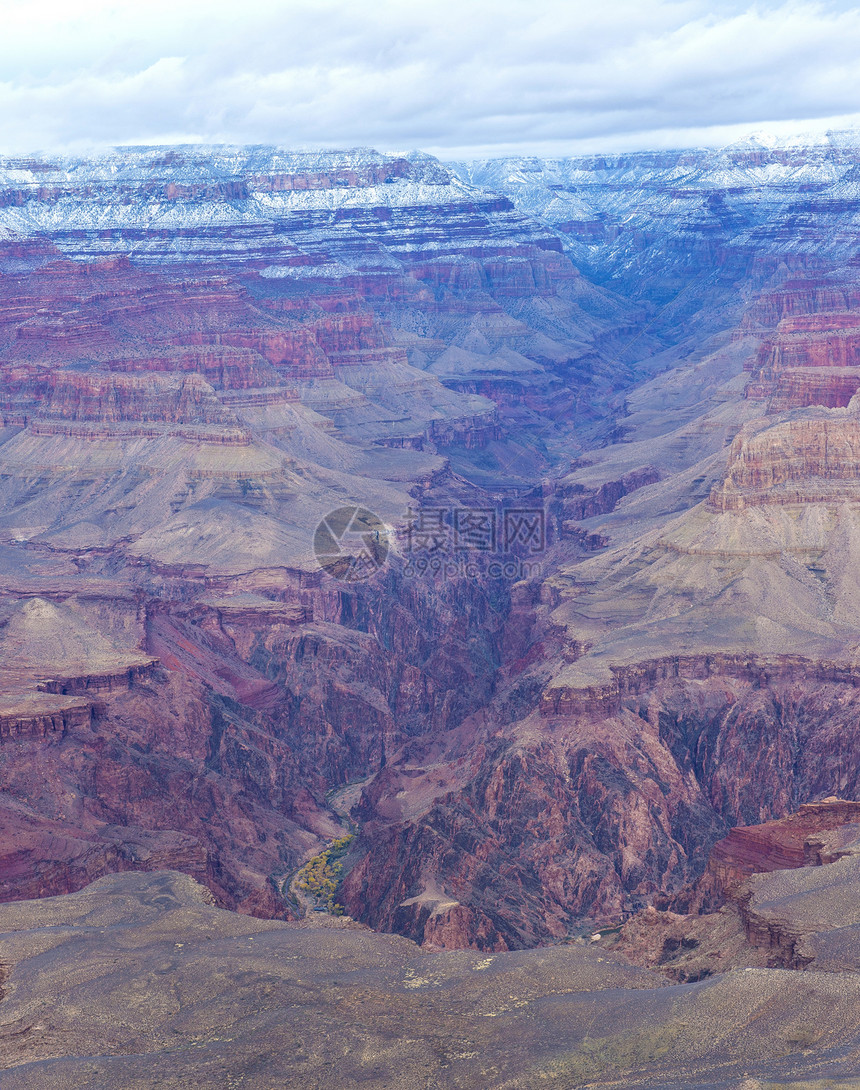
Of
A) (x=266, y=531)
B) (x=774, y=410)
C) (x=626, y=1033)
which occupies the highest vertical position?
(x=774, y=410)

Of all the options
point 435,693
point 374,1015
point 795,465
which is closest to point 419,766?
point 435,693

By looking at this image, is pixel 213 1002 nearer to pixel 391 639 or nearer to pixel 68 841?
pixel 68 841

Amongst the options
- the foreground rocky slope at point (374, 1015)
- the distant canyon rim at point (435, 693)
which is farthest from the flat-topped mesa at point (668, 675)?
the foreground rocky slope at point (374, 1015)

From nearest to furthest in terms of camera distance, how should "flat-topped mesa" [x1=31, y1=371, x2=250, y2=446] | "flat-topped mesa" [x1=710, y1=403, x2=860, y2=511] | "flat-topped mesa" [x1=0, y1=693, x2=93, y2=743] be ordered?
"flat-topped mesa" [x1=0, y1=693, x2=93, y2=743]
"flat-topped mesa" [x1=710, y1=403, x2=860, y2=511]
"flat-topped mesa" [x1=31, y1=371, x2=250, y2=446]

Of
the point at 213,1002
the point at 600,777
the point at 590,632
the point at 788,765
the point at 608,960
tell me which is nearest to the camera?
the point at 213,1002

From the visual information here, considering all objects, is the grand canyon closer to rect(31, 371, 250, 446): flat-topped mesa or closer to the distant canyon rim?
the distant canyon rim

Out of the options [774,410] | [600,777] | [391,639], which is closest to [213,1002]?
[600,777]

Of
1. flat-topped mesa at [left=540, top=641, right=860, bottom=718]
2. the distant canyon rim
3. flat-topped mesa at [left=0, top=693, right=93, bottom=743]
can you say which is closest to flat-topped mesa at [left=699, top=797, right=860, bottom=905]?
the distant canyon rim
